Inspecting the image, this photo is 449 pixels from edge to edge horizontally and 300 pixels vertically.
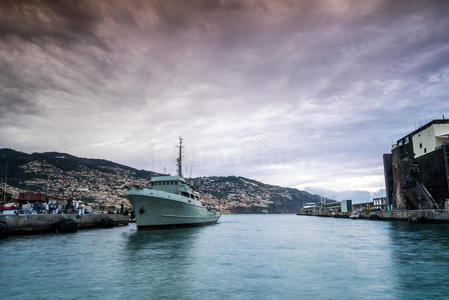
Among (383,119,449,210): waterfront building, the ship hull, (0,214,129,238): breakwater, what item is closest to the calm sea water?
(0,214,129,238): breakwater

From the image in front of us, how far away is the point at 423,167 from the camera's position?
52625 mm

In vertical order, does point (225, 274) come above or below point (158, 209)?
below

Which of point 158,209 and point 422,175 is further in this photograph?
point 422,175

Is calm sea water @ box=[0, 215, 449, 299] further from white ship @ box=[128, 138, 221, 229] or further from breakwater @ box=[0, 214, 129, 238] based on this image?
white ship @ box=[128, 138, 221, 229]

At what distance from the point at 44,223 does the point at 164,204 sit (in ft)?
42.6

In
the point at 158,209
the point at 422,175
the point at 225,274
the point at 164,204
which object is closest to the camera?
the point at 225,274

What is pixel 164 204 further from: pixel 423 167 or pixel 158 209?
pixel 423 167

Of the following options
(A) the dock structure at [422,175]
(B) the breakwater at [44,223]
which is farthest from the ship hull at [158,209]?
(A) the dock structure at [422,175]

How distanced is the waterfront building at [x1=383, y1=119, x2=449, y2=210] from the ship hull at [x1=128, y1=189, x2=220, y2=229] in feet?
127

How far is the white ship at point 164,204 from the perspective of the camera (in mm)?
33219

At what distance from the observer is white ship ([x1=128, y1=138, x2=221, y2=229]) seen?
1308 inches

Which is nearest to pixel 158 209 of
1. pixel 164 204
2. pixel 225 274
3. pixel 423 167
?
pixel 164 204

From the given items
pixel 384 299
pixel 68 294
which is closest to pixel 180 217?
pixel 68 294

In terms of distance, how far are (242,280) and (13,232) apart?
26952mm
